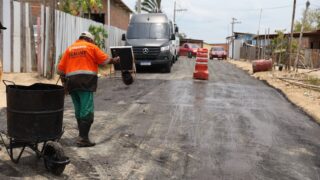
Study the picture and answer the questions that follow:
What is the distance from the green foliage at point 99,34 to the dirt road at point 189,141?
979 cm

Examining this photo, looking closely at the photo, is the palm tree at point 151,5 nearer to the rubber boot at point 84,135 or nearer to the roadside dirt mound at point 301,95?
the roadside dirt mound at point 301,95

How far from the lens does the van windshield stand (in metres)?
22.5

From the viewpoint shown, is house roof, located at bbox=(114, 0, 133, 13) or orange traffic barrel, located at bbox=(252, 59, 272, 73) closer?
orange traffic barrel, located at bbox=(252, 59, 272, 73)

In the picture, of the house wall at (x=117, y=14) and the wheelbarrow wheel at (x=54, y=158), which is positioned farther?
the house wall at (x=117, y=14)

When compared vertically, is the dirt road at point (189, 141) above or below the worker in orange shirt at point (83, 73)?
below

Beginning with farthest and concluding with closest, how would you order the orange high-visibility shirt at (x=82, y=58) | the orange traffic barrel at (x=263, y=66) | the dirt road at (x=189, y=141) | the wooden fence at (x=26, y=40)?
the orange traffic barrel at (x=263, y=66), the wooden fence at (x=26, y=40), the orange high-visibility shirt at (x=82, y=58), the dirt road at (x=189, y=141)

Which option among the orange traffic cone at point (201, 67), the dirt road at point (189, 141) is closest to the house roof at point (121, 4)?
the orange traffic cone at point (201, 67)

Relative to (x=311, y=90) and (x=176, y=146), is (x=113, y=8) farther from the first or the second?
(x=176, y=146)

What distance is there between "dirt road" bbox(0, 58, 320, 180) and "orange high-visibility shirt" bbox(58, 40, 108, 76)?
115 cm

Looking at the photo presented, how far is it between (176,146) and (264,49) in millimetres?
28533

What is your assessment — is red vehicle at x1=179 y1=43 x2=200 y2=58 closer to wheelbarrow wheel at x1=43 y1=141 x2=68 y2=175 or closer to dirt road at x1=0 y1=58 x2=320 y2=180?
dirt road at x1=0 y1=58 x2=320 y2=180

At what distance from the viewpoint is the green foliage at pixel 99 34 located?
75.4 ft

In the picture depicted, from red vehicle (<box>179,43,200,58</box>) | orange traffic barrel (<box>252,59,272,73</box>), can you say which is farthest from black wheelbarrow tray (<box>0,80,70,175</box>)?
red vehicle (<box>179,43,200,58</box>)

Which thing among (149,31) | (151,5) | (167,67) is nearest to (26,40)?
(149,31)
